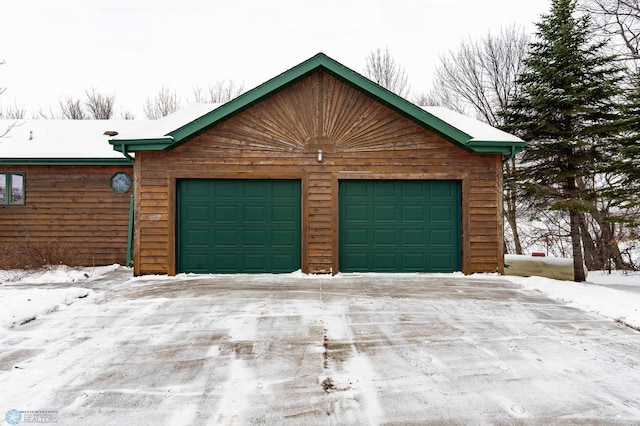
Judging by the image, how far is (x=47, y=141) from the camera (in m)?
12.2

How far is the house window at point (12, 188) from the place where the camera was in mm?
11188

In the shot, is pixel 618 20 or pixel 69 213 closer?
pixel 69 213

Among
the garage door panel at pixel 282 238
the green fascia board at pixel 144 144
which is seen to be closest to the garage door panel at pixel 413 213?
the garage door panel at pixel 282 238

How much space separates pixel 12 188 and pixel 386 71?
68.2ft

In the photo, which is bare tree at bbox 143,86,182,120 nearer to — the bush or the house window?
the house window

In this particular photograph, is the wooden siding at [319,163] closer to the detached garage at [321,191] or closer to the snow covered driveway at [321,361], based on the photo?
the detached garage at [321,191]

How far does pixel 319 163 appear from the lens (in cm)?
853

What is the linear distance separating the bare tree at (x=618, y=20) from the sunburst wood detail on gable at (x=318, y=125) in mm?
11473

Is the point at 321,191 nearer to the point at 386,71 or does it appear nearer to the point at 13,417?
the point at 13,417

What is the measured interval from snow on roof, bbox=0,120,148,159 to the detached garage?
402cm

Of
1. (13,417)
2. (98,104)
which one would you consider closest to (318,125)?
(13,417)

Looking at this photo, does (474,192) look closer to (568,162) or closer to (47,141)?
(568,162)

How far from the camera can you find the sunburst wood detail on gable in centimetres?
851

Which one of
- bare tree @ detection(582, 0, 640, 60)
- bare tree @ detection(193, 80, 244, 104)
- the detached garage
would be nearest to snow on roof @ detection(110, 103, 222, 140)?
the detached garage
